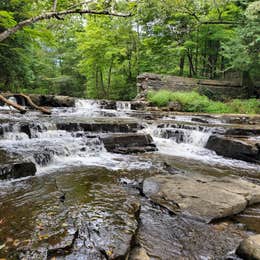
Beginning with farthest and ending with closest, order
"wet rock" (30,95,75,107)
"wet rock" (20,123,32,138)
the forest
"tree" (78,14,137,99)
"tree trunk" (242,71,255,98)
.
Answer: "tree" (78,14,137,99) < "tree trunk" (242,71,255,98) < "wet rock" (30,95,75,107) < the forest < "wet rock" (20,123,32,138)

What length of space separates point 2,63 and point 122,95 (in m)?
9.90

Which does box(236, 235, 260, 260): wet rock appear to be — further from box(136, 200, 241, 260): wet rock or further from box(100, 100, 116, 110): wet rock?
box(100, 100, 116, 110): wet rock

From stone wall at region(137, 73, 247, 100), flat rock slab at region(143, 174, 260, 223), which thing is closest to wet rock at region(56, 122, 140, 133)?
flat rock slab at region(143, 174, 260, 223)

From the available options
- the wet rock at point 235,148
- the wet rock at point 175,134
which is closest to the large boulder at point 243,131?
the wet rock at point 235,148

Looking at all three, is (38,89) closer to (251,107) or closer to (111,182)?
(251,107)

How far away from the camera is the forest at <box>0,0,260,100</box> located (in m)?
13.0

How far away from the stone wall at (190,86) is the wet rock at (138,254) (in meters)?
13.5

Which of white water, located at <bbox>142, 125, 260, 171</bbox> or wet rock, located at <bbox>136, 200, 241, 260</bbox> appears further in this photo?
white water, located at <bbox>142, 125, 260, 171</bbox>

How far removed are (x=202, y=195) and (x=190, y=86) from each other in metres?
13.3

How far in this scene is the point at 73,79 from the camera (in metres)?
23.2

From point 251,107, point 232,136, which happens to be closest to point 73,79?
point 251,107

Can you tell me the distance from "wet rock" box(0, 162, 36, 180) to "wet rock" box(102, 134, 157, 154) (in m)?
2.55

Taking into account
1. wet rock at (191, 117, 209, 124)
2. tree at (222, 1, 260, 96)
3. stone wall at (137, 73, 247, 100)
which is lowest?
wet rock at (191, 117, 209, 124)

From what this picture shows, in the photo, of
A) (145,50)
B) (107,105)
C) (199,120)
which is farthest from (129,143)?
(145,50)
